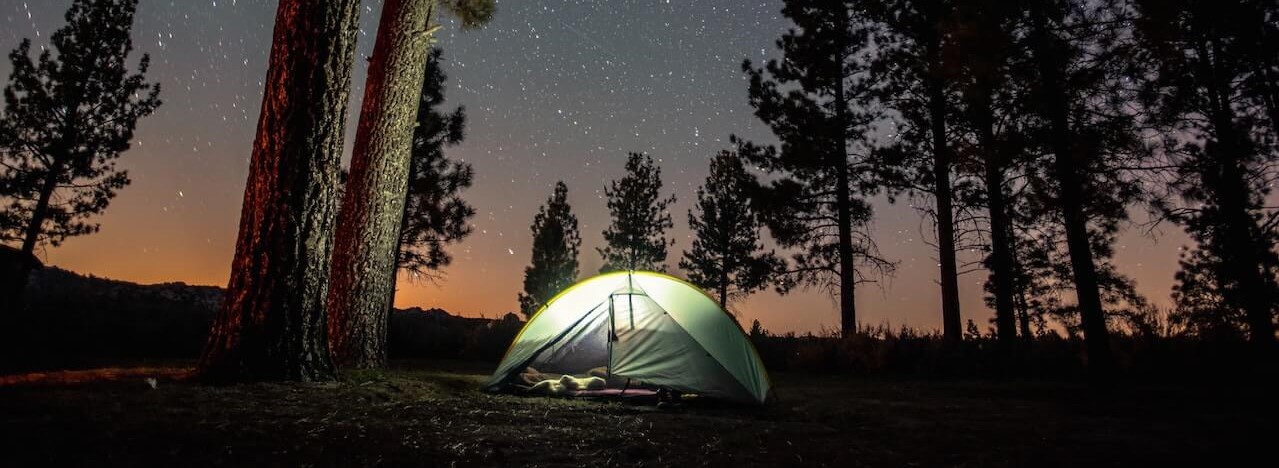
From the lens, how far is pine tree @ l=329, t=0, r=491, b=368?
20.0 feet

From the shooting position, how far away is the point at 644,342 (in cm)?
715

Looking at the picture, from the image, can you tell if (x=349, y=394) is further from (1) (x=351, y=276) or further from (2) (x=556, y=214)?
(2) (x=556, y=214)

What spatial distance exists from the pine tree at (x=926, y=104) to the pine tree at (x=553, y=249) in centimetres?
2692

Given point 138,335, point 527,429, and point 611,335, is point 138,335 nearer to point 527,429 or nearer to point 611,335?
point 611,335

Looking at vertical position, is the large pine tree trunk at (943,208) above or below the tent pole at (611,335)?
above

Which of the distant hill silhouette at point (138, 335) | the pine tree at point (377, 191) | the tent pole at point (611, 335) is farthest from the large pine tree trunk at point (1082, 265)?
the distant hill silhouette at point (138, 335)

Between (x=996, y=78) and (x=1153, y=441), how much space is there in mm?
6000

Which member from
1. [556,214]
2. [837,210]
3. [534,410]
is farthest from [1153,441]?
[556,214]

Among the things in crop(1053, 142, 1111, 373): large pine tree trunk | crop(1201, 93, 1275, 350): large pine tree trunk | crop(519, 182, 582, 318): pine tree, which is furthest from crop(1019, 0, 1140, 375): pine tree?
crop(519, 182, 582, 318): pine tree

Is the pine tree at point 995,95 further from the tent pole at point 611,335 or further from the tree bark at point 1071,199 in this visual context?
the tent pole at point 611,335

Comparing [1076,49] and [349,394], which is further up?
[1076,49]

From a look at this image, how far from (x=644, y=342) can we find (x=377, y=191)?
3240 millimetres

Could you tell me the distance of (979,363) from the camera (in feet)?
34.8

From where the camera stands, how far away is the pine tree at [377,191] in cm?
608
